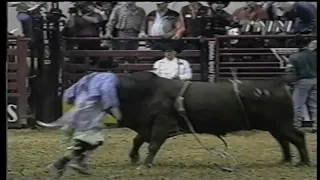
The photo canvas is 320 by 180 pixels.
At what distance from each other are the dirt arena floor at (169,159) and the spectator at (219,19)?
5.80ft

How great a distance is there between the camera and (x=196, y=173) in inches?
287

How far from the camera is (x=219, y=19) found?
1129cm

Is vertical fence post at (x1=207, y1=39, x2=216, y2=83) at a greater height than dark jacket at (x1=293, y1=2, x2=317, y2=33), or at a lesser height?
lesser

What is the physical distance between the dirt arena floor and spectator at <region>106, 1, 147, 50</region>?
1.75 meters

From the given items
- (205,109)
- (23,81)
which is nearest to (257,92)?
(205,109)

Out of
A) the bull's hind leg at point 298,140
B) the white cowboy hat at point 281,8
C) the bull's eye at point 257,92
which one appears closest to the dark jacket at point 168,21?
the white cowboy hat at point 281,8

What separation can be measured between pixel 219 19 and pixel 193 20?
1.25 ft

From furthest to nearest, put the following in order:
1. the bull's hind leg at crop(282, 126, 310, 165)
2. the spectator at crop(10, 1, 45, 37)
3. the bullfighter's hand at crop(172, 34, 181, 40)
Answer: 1. the bullfighter's hand at crop(172, 34, 181, 40)
2. the spectator at crop(10, 1, 45, 37)
3. the bull's hind leg at crop(282, 126, 310, 165)

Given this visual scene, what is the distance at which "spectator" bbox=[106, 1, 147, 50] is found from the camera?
11.0 metres

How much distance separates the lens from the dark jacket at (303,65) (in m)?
10.8

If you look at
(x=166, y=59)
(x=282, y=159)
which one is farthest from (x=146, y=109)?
(x=166, y=59)

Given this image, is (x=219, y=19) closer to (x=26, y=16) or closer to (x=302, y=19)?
(x=302, y=19)

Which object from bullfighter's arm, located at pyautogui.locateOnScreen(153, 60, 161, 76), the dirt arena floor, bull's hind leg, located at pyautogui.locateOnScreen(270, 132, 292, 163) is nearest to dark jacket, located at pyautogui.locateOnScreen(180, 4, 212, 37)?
bullfighter's arm, located at pyautogui.locateOnScreen(153, 60, 161, 76)

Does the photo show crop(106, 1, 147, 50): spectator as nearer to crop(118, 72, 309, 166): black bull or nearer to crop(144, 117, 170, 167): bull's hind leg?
crop(118, 72, 309, 166): black bull
